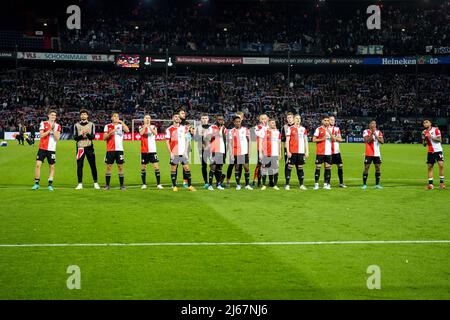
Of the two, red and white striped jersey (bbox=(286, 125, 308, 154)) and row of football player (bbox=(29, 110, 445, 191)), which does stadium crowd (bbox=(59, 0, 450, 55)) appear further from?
red and white striped jersey (bbox=(286, 125, 308, 154))

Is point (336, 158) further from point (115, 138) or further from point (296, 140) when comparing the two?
point (115, 138)

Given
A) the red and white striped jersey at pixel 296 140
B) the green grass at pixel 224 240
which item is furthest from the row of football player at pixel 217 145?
the green grass at pixel 224 240

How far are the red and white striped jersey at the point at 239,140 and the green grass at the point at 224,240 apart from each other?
4.49 feet

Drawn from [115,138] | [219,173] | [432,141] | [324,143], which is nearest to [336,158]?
[324,143]

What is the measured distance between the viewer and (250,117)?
62.4 m

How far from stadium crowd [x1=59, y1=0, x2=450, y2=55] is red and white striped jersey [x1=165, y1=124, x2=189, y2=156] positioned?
1938 inches

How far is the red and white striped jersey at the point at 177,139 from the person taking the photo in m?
17.4

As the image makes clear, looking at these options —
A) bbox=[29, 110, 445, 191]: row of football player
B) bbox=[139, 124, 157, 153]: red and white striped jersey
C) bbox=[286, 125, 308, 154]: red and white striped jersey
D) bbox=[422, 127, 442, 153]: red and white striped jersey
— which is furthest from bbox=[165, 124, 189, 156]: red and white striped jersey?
bbox=[422, 127, 442, 153]: red and white striped jersey

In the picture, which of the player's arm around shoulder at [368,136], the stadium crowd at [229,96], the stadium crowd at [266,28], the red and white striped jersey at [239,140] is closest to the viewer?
the red and white striped jersey at [239,140]

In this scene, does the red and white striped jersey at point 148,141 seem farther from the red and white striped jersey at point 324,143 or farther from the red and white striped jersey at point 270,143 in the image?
the red and white striped jersey at point 324,143

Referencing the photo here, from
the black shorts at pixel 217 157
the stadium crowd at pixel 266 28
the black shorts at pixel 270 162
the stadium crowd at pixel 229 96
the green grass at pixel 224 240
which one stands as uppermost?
the stadium crowd at pixel 266 28

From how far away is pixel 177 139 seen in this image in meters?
17.5

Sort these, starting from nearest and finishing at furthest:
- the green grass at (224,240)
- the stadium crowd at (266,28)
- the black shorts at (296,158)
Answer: the green grass at (224,240), the black shorts at (296,158), the stadium crowd at (266,28)
